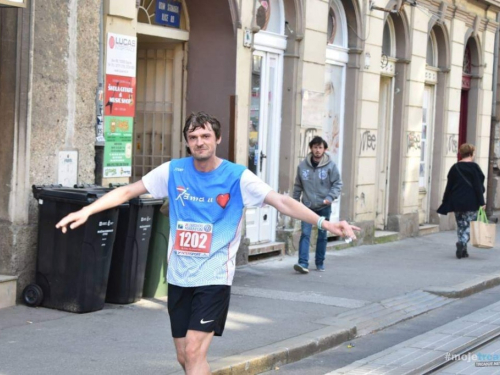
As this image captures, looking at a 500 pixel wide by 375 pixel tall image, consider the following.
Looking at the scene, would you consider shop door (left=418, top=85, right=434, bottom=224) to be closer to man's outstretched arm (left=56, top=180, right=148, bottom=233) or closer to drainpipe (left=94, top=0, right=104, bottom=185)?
drainpipe (left=94, top=0, right=104, bottom=185)

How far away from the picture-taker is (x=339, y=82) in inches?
642

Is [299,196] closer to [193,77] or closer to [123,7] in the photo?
[193,77]

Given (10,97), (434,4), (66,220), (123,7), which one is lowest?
(66,220)

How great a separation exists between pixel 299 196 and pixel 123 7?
11.5ft

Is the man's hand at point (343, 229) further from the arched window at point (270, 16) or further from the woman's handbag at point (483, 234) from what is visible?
the woman's handbag at point (483, 234)

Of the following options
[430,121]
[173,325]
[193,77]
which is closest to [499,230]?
[430,121]

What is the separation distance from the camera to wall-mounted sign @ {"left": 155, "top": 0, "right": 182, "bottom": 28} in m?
12.4

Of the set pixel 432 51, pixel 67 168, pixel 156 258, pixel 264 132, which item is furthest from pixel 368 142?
pixel 67 168

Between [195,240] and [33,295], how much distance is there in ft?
12.9

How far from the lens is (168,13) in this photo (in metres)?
12.6

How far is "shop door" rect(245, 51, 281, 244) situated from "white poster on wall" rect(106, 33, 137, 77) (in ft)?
10.3

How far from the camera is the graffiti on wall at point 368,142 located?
16.7 metres

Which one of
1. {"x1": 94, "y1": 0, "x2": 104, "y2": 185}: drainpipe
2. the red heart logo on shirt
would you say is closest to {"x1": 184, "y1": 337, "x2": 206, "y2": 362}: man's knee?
the red heart logo on shirt

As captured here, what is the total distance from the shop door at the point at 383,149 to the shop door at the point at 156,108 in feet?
20.6
